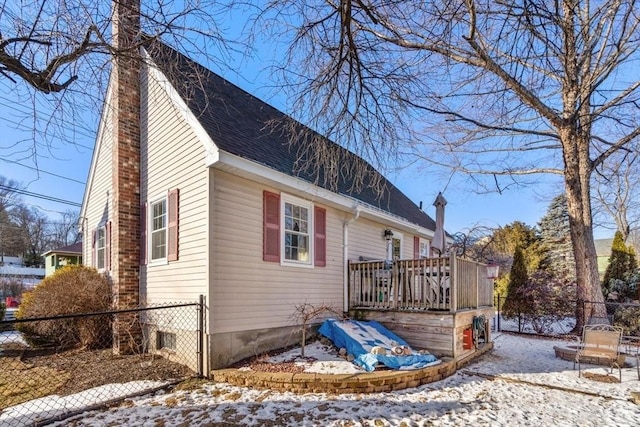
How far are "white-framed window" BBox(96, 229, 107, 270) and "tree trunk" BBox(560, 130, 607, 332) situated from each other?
12.1 metres

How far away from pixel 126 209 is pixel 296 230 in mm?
3642

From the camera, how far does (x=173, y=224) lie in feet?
22.7

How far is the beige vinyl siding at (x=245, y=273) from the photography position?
19.9 ft

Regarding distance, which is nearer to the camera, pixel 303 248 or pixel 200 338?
pixel 200 338

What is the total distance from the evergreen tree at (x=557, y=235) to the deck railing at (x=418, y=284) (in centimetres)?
1604

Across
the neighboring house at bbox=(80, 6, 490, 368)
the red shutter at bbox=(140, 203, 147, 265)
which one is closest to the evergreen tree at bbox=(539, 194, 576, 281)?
the neighboring house at bbox=(80, 6, 490, 368)

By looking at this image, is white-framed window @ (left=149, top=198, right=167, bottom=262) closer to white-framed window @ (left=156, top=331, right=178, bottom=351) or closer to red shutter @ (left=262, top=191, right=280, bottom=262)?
white-framed window @ (left=156, top=331, right=178, bottom=351)

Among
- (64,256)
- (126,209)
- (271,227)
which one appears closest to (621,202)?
(271,227)

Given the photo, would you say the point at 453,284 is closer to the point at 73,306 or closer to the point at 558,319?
the point at 558,319

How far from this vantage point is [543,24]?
149 inches

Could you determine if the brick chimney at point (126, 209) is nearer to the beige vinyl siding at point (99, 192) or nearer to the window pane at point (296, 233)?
the beige vinyl siding at point (99, 192)

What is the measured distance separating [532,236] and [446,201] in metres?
17.5

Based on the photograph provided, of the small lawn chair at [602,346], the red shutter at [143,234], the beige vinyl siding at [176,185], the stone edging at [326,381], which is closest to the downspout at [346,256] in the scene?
the stone edging at [326,381]

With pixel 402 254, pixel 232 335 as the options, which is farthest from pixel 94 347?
pixel 402 254
